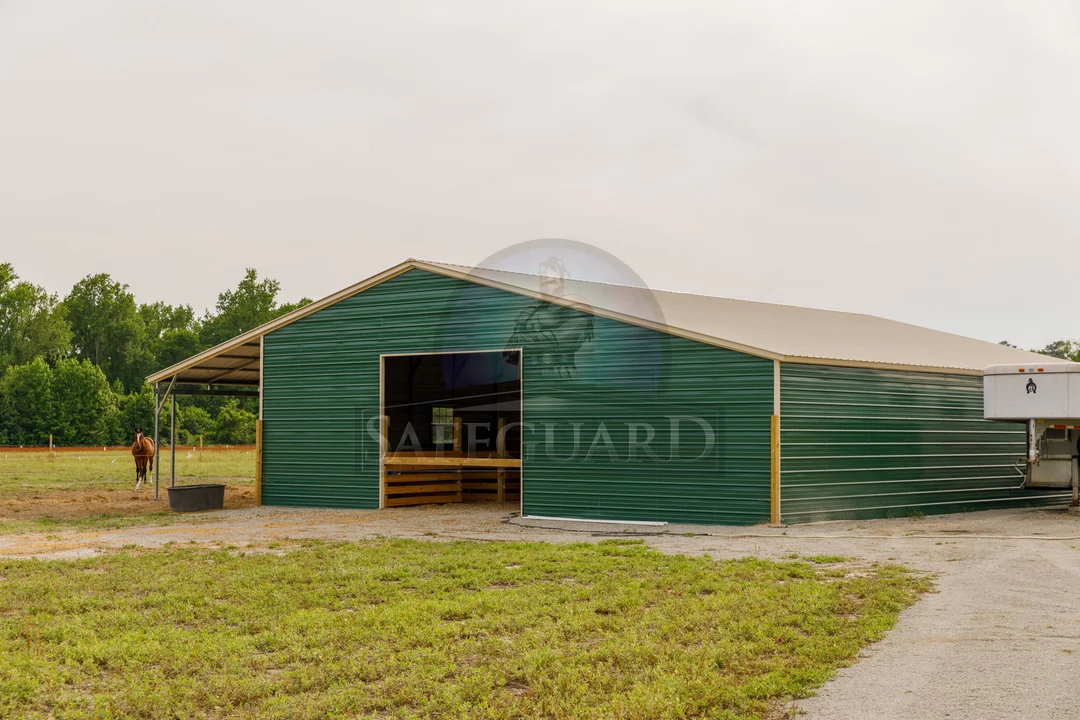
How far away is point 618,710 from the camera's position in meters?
7.04

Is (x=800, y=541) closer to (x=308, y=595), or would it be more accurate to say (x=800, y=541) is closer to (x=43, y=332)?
(x=308, y=595)

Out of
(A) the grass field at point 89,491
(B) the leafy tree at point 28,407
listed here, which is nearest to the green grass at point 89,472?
(A) the grass field at point 89,491

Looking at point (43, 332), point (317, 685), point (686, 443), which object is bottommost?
point (317, 685)

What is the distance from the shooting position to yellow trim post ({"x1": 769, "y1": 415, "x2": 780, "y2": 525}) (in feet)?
57.7

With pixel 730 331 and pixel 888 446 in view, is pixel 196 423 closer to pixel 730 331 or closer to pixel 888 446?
pixel 730 331

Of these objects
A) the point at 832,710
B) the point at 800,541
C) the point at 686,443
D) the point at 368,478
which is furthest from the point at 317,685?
the point at 368,478

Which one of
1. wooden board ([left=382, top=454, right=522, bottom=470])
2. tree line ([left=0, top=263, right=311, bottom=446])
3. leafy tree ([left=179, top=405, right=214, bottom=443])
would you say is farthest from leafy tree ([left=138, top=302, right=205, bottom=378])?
wooden board ([left=382, top=454, right=522, bottom=470])

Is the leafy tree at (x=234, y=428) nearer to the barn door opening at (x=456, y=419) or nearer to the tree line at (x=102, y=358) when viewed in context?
the tree line at (x=102, y=358)

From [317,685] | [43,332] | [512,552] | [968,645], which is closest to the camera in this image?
[317,685]

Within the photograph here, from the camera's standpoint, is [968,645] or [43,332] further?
[43,332]

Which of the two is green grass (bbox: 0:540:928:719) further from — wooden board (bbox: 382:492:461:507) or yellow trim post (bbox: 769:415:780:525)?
wooden board (bbox: 382:492:461:507)

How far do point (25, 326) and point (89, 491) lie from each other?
54.2 m

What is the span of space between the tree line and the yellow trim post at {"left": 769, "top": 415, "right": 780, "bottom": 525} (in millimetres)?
58862

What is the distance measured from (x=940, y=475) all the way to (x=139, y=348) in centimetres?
7459
